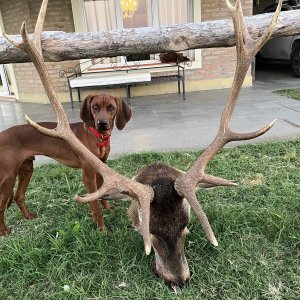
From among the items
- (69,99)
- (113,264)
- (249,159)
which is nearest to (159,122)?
(249,159)

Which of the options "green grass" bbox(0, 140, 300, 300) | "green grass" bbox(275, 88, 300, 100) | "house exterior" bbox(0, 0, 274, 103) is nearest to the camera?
"green grass" bbox(0, 140, 300, 300)

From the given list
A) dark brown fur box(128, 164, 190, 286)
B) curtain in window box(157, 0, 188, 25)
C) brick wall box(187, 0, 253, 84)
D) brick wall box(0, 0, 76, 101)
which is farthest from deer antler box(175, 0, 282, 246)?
curtain in window box(157, 0, 188, 25)

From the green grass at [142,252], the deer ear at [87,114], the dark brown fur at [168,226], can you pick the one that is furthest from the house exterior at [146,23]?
the dark brown fur at [168,226]

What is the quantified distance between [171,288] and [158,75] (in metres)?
7.65

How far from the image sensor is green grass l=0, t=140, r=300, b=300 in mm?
2645

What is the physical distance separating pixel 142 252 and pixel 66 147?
50.1 inches

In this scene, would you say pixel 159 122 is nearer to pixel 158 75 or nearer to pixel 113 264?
pixel 158 75

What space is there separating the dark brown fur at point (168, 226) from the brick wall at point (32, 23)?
769 cm

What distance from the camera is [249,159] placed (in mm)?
4848

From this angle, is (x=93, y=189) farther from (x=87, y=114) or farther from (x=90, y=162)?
(x=90, y=162)

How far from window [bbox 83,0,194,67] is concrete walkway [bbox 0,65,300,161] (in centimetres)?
194

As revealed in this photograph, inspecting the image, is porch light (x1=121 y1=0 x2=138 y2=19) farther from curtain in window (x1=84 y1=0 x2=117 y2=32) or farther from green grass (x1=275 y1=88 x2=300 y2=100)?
green grass (x1=275 y1=88 x2=300 y2=100)

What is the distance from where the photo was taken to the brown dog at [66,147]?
10.5 feet

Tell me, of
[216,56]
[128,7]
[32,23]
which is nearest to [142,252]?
[216,56]
